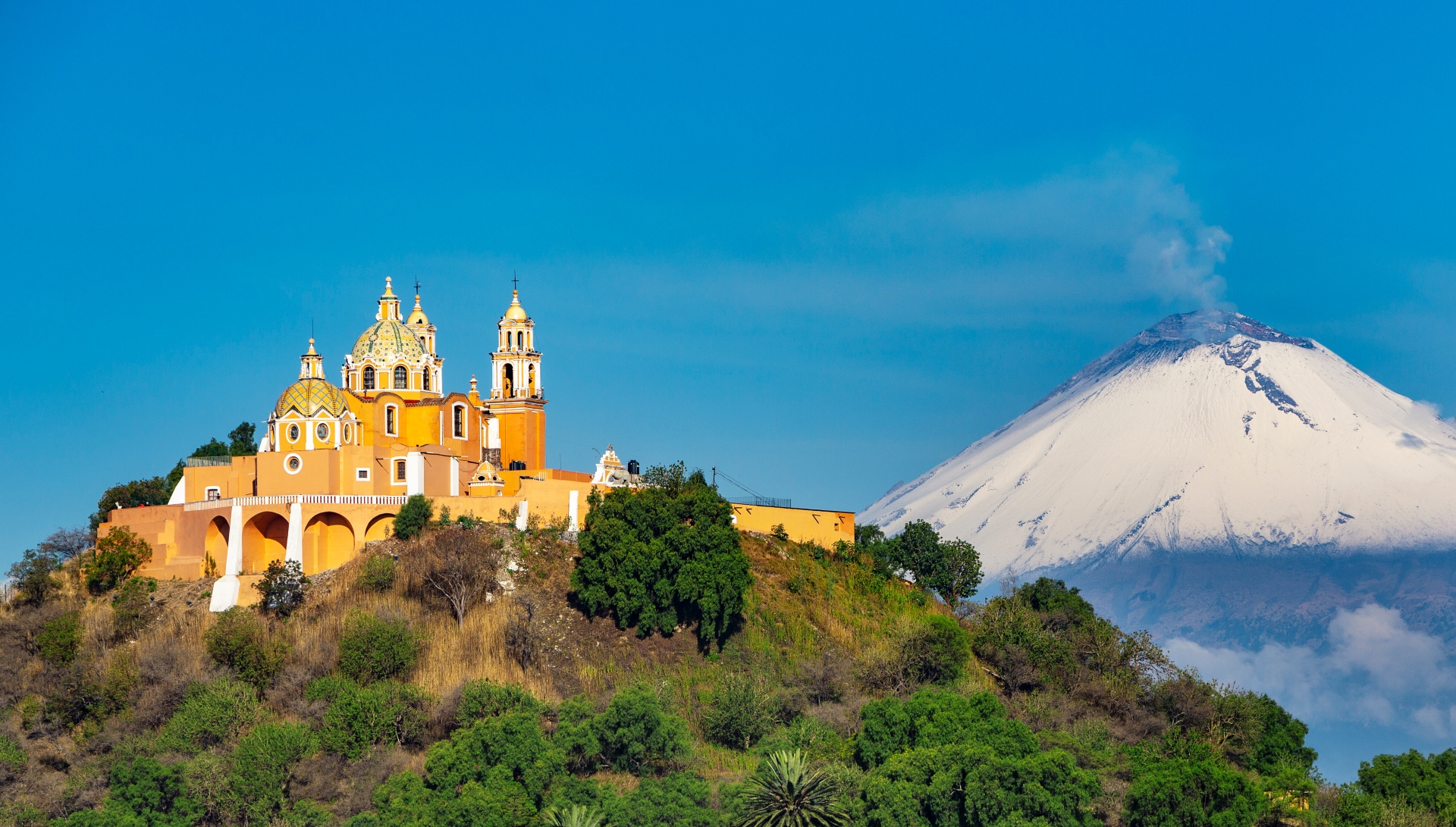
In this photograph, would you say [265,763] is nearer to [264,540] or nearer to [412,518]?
[412,518]

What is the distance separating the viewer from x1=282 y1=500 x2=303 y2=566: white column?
173 ft

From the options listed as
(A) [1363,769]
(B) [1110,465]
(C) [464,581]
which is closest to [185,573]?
(C) [464,581]

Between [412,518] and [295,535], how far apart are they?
3.78 meters

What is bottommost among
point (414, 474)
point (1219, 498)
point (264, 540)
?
point (264, 540)

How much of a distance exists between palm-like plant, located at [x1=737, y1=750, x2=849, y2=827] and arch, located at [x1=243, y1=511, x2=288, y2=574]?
2074 cm

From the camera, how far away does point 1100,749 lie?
45.8m

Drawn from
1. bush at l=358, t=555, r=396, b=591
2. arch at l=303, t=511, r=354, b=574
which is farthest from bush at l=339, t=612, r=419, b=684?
arch at l=303, t=511, r=354, b=574

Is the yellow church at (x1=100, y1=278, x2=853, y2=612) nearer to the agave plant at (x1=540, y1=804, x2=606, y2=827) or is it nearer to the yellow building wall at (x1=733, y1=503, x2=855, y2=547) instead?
the yellow building wall at (x1=733, y1=503, x2=855, y2=547)

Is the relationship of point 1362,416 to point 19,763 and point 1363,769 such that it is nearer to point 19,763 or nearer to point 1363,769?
point 1363,769

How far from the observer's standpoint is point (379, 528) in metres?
54.2

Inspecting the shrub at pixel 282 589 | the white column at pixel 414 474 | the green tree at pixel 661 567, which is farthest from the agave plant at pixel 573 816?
the white column at pixel 414 474

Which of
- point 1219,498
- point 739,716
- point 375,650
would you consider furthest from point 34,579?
point 1219,498

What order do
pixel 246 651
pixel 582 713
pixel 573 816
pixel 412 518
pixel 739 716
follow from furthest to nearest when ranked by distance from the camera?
pixel 412 518 → pixel 246 651 → pixel 739 716 → pixel 582 713 → pixel 573 816

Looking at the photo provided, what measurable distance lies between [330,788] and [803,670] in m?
15.4
